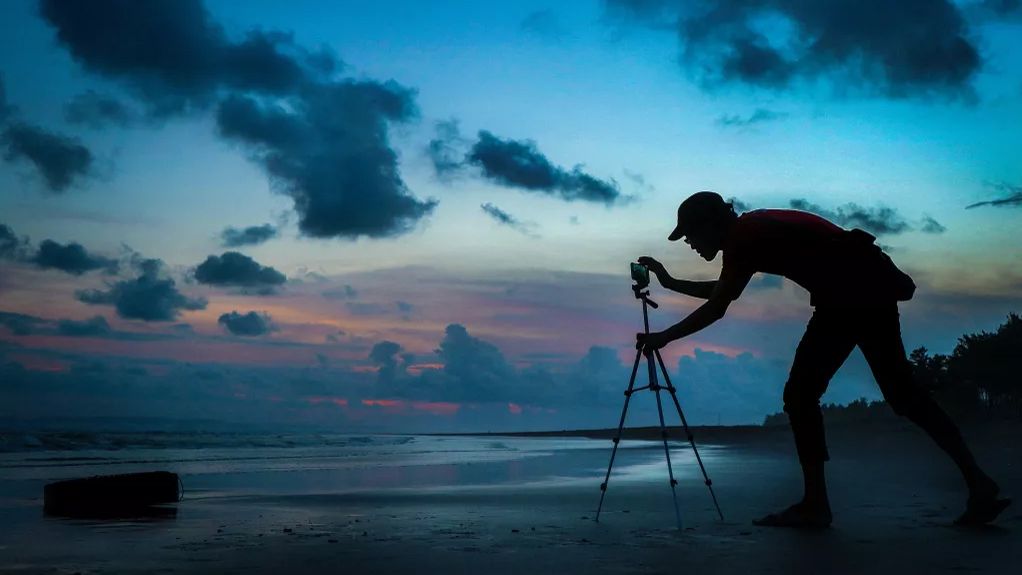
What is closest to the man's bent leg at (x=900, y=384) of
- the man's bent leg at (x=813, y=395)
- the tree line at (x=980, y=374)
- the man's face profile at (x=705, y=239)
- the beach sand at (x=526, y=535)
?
the man's bent leg at (x=813, y=395)

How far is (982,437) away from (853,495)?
642 inches

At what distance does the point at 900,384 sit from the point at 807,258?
104cm

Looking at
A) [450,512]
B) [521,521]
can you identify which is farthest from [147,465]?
[521,521]

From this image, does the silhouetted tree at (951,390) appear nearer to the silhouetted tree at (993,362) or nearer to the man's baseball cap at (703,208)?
the silhouetted tree at (993,362)

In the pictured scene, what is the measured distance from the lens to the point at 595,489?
10.5m

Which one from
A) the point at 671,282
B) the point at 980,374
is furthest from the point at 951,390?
the point at 671,282

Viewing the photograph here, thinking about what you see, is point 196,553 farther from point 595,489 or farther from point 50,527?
point 595,489

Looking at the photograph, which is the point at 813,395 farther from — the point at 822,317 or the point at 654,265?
the point at 654,265

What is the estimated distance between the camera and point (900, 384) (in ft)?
19.6

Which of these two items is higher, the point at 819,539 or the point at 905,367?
the point at 905,367

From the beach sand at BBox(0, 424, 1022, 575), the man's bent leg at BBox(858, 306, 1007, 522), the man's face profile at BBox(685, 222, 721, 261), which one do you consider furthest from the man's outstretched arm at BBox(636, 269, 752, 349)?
the beach sand at BBox(0, 424, 1022, 575)

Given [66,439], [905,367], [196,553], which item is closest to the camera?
[196,553]

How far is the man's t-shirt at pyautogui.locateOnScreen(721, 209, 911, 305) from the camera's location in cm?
589

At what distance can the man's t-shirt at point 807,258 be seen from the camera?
5.89m
